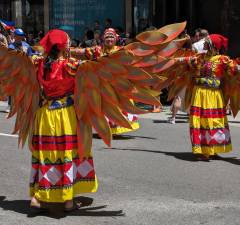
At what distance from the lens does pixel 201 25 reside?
701 inches

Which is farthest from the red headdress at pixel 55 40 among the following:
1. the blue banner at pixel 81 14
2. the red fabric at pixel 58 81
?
the blue banner at pixel 81 14

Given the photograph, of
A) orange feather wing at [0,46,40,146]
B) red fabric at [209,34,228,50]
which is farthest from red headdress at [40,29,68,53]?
red fabric at [209,34,228,50]

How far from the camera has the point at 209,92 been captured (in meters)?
8.74

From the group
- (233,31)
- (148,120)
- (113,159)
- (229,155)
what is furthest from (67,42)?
(233,31)

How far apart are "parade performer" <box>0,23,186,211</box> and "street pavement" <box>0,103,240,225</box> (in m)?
0.32

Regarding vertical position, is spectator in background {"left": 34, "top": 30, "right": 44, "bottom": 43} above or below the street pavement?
above

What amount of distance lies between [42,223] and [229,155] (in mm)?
4250

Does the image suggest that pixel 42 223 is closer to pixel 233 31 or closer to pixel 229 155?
pixel 229 155

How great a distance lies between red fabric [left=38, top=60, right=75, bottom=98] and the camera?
19.3 feet

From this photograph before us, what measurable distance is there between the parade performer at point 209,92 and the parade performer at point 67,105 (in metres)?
2.93

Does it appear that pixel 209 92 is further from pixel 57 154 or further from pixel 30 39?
pixel 30 39

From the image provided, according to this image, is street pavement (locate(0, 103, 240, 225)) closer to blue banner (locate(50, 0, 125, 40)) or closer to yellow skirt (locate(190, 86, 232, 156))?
yellow skirt (locate(190, 86, 232, 156))

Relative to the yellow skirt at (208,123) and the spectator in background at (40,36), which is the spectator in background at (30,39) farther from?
the yellow skirt at (208,123)

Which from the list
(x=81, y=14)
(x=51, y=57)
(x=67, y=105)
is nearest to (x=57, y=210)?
(x=67, y=105)
